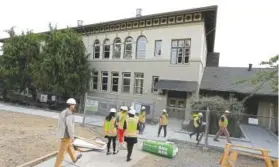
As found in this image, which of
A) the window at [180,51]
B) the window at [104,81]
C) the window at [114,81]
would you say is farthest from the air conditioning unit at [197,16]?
the window at [104,81]

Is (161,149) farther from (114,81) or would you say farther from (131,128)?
(114,81)

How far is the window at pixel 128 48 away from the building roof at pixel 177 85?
4.81 meters

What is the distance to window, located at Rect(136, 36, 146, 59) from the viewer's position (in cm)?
2248

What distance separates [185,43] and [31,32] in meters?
17.4

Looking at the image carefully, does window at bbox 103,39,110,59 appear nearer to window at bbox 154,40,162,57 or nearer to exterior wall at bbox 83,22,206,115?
exterior wall at bbox 83,22,206,115

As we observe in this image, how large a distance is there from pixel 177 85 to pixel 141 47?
5834 mm

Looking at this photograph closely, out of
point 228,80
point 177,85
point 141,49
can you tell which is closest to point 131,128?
point 177,85

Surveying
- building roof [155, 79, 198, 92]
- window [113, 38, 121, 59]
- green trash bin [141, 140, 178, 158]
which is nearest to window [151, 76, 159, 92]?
building roof [155, 79, 198, 92]

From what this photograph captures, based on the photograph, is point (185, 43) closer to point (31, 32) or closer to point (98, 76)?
point (98, 76)

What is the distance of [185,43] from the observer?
66.7 feet

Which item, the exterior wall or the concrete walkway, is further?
the exterior wall

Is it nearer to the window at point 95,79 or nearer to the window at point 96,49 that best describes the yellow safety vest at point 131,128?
the window at point 95,79

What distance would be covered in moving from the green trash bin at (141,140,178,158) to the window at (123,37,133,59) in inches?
588

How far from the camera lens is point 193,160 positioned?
8.88 meters
